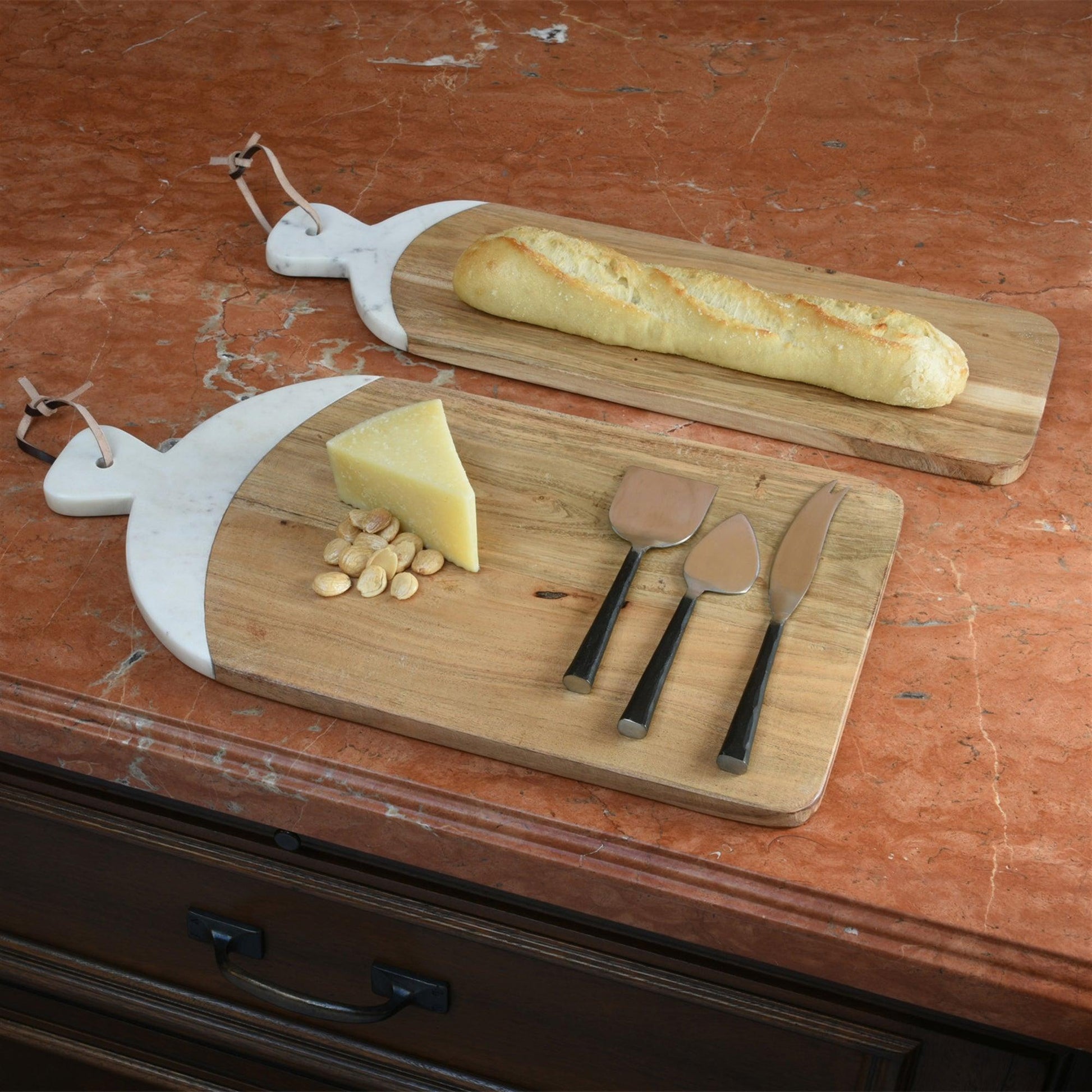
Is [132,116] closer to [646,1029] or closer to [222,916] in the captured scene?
[222,916]

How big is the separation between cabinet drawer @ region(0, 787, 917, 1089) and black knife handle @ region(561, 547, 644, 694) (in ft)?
0.79

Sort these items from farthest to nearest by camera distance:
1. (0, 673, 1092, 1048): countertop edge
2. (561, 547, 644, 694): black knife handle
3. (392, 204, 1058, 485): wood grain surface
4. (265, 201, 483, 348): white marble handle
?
(265, 201, 483, 348): white marble handle, (392, 204, 1058, 485): wood grain surface, (561, 547, 644, 694): black knife handle, (0, 673, 1092, 1048): countertop edge

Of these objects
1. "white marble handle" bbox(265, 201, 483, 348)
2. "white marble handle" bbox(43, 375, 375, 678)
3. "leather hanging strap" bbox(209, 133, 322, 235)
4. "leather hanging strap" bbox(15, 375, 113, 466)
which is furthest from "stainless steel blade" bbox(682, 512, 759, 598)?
"leather hanging strap" bbox(209, 133, 322, 235)

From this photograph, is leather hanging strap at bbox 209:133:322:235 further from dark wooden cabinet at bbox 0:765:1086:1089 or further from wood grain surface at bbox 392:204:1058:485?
dark wooden cabinet at bbox 0:765:1086:1089

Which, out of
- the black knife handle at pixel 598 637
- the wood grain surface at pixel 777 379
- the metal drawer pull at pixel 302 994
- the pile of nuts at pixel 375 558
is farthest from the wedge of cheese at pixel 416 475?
the metal drawer pull at pixel 302 994

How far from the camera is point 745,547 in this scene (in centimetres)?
103

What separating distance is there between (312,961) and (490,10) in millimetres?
1554

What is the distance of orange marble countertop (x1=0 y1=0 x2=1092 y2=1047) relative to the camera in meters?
0.85

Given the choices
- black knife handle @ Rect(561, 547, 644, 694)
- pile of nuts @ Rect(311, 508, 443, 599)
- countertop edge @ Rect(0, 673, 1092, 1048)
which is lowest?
countertop edge @ Rect(0, 673, 1092, 1048)

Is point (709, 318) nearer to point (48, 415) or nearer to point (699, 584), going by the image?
point (699, 584)

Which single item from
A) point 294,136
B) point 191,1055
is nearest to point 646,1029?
A: point 191,1055

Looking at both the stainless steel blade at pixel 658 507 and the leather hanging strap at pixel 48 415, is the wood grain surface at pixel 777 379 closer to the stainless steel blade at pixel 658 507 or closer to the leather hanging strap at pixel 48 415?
the stainless steel blade at pixel 658 507

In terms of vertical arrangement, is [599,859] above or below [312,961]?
above

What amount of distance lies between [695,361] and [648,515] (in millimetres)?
264
